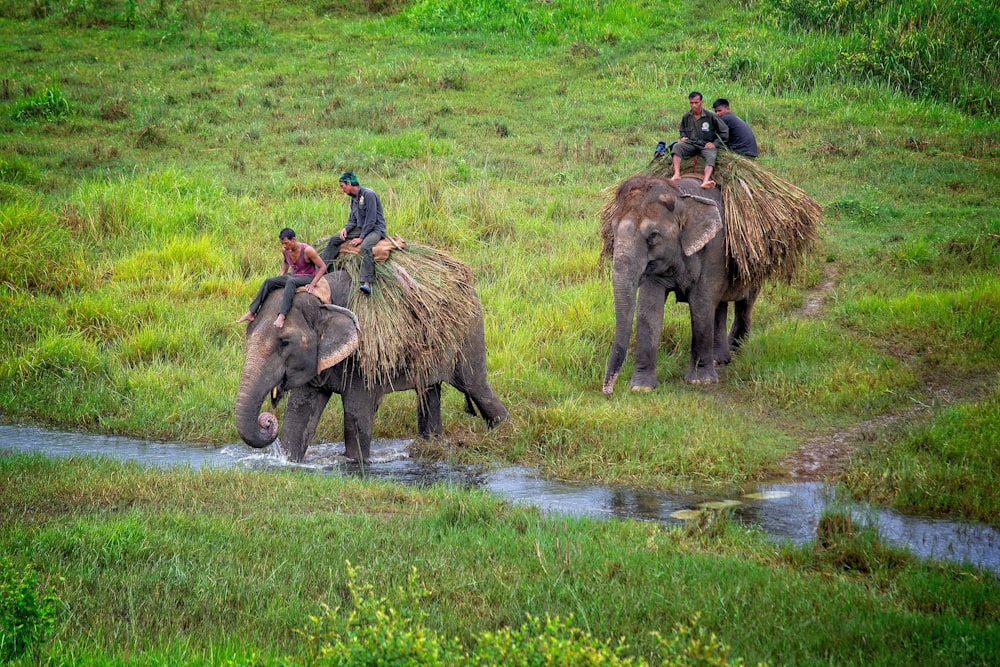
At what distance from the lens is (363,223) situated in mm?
9883

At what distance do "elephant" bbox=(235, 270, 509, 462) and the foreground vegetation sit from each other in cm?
110

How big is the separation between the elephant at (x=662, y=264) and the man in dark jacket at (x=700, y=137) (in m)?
0.20

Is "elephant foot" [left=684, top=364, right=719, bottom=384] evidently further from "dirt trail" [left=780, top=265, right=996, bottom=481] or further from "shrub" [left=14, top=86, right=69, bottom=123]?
"shrub" [left=14, top=86, right=69, bottom=123]

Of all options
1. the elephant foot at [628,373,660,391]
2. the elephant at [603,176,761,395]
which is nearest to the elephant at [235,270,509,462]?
the elephant at [603,176,761,395]

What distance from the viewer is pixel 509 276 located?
13781 mm

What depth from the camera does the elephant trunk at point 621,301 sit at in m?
11.3

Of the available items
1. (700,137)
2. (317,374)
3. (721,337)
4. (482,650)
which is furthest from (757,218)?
(482,650)

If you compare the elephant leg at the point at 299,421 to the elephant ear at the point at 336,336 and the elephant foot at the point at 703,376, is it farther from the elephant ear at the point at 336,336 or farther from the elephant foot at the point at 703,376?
the elephant foot at the point at 703,376

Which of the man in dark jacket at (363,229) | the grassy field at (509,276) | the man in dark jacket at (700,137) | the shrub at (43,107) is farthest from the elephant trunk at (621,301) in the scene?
the shrub at (43,107)

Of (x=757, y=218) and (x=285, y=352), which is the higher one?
(x=757, y=218)

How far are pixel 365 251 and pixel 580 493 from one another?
2.85 metres

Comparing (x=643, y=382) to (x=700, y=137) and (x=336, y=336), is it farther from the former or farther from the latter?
(x=336, y=336)

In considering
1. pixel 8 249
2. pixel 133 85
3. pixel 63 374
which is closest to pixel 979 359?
pixel 63 374

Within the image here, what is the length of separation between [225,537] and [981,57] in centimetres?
→ 1978
